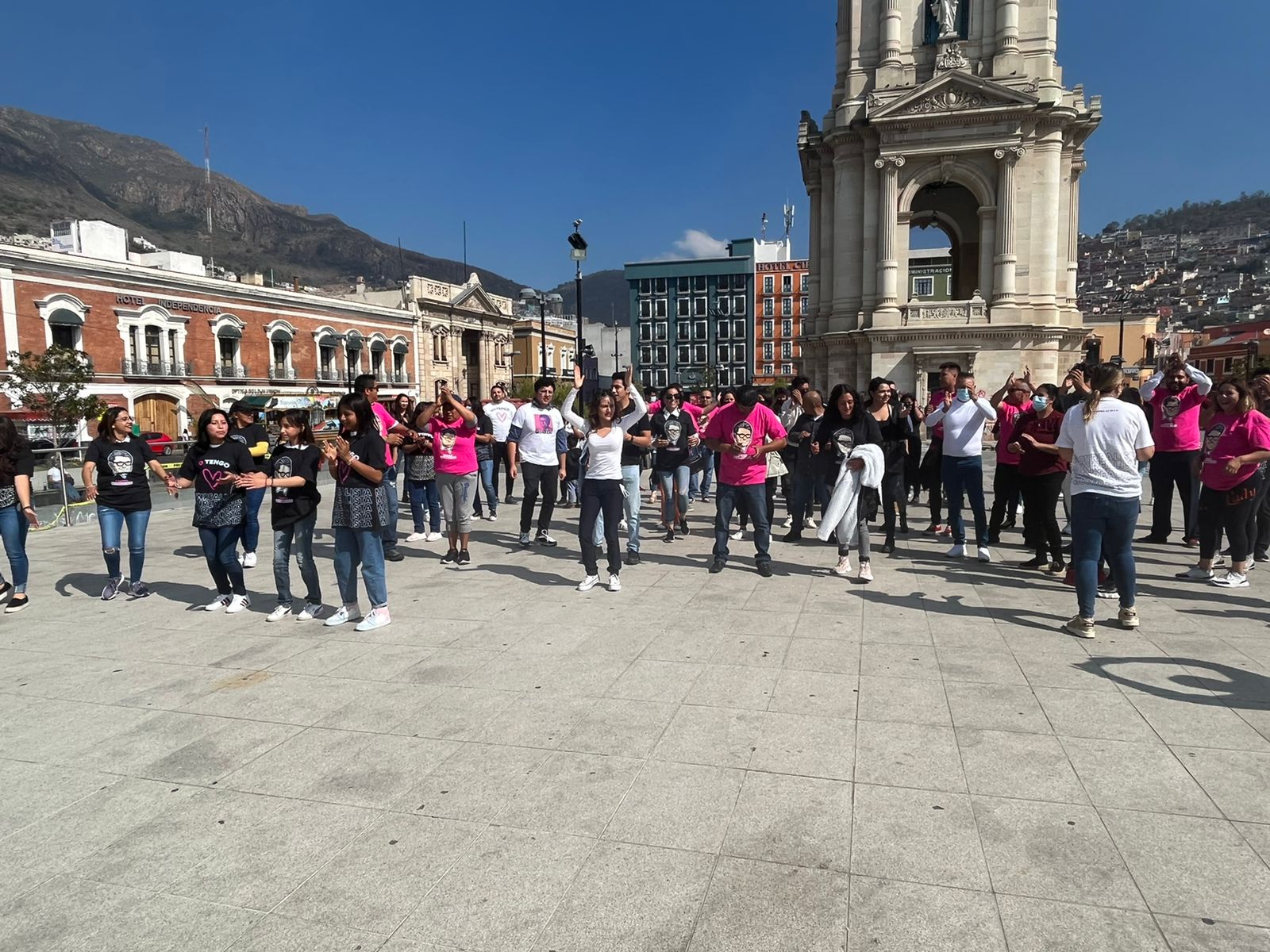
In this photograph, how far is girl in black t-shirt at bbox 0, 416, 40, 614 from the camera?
6395mm

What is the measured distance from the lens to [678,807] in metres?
3.12

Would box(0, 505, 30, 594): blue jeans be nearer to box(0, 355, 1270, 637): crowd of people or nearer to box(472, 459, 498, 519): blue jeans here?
box(0, 355, 1270, 637): crowd of people

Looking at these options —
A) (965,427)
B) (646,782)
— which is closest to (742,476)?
(965,427)

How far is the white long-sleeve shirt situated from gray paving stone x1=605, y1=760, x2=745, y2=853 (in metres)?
5.49

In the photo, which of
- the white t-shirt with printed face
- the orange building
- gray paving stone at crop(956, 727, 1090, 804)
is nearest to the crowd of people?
the white t-shirt with printed face

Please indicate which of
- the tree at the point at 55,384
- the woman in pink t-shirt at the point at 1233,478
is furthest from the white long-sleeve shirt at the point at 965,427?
the tree at the point at 55,384

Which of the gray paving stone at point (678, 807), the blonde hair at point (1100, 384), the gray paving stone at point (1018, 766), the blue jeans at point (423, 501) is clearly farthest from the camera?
the blue jeans at point (423, 501)

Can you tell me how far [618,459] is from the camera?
7051 mm

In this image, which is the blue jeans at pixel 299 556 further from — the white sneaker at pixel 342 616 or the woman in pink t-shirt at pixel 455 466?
the woman in pink t-shirt at pixel 455 466

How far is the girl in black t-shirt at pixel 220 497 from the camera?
6.16 meters

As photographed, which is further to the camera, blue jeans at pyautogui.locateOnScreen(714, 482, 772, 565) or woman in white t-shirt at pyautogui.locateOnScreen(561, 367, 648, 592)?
blue jeans at pyautogui.locateOnScreen(714, 482, 772, 565)

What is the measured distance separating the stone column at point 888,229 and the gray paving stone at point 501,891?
91.0 feet

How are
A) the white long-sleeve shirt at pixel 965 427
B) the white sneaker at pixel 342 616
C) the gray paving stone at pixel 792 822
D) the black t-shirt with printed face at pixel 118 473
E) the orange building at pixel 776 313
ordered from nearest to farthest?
the gray paving stone at pixel 792 822, the white sneaker at pixel 342 616, the black t-shirt with printed face at pixel 118 473, the white long-sleeve shirt at pixel 965 427, the orange building at pixel 776 313

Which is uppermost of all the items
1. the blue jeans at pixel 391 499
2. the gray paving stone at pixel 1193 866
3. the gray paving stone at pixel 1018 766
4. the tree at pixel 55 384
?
the tree at pixel 55 384
